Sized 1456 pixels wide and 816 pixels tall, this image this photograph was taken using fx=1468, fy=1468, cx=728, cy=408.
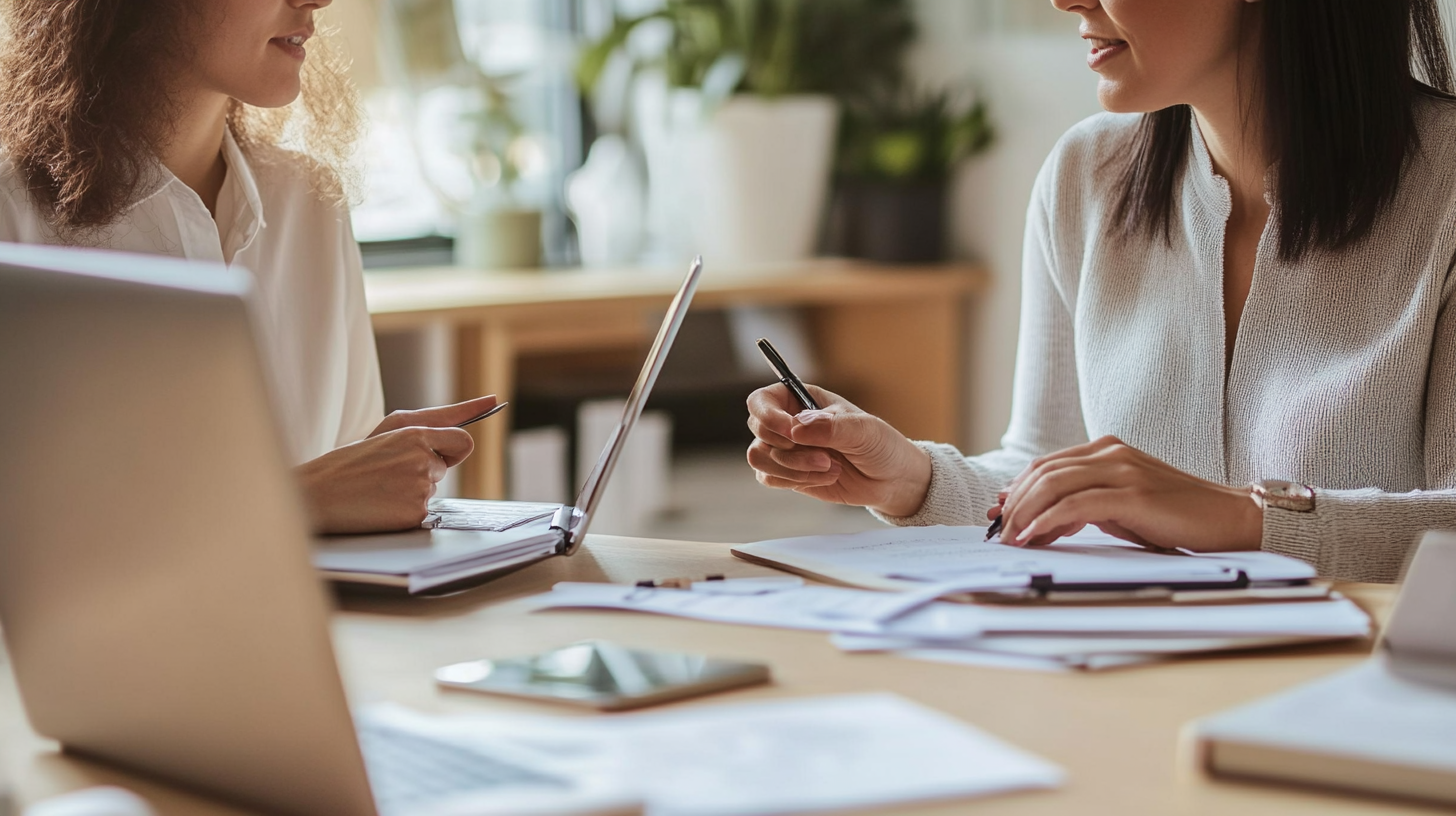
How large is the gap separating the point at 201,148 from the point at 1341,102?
3.62 feet

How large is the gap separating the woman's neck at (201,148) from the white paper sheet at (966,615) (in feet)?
2.33

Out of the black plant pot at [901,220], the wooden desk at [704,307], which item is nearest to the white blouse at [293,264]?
the wooden desk at [704,307]

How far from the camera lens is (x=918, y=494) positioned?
50.8 inches

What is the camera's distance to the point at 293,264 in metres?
1.55

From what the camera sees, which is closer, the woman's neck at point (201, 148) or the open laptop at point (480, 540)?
the open laptop at point (480, 540)

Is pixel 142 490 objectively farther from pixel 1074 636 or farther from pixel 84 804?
pixel 1074 636

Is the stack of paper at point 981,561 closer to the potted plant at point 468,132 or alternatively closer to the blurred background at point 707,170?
the blurred background at point 707,170

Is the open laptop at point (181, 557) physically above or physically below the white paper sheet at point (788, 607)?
above

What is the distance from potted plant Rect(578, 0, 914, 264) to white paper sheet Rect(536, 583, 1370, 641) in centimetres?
255

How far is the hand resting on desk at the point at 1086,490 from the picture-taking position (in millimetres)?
1056

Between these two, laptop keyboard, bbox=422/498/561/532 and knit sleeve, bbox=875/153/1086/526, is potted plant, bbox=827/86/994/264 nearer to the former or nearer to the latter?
knit sleeve, bbox=875/153/1086/526

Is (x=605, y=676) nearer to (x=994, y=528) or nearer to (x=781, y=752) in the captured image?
(x=781, y=752)

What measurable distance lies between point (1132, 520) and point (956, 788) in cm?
46

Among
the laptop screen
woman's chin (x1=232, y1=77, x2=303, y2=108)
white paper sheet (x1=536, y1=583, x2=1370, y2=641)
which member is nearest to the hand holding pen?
the laptop screen
